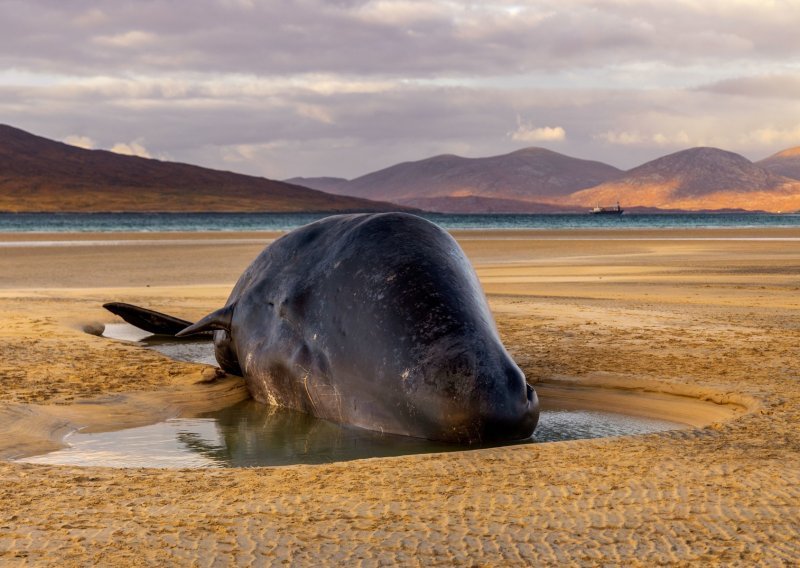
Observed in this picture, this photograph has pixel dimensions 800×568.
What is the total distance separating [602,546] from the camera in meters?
4.23

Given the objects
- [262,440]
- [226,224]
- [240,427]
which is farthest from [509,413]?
[226,224]

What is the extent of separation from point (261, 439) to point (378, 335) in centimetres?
114

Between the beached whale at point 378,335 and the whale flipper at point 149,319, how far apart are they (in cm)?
332

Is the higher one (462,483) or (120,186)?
(120,186)

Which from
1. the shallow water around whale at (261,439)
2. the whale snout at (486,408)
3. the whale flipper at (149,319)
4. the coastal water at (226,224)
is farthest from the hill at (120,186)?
the whale snout at (486,408)

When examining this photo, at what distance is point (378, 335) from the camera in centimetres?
682

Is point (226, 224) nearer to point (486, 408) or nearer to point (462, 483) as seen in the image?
point (486, 408)


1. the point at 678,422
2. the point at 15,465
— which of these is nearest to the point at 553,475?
the point at 678,422

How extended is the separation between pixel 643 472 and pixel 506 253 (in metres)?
30.6

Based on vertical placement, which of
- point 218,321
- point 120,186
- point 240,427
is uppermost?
point 120,186

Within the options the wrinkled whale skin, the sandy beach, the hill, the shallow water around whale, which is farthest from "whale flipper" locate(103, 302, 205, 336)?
the hill

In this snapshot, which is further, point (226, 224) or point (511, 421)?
point (226, 224)

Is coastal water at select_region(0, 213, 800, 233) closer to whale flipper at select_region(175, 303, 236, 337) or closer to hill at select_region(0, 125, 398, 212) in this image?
hill at select_region(0, 125, 398, 212)

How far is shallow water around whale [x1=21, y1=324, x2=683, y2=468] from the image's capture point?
628cm
